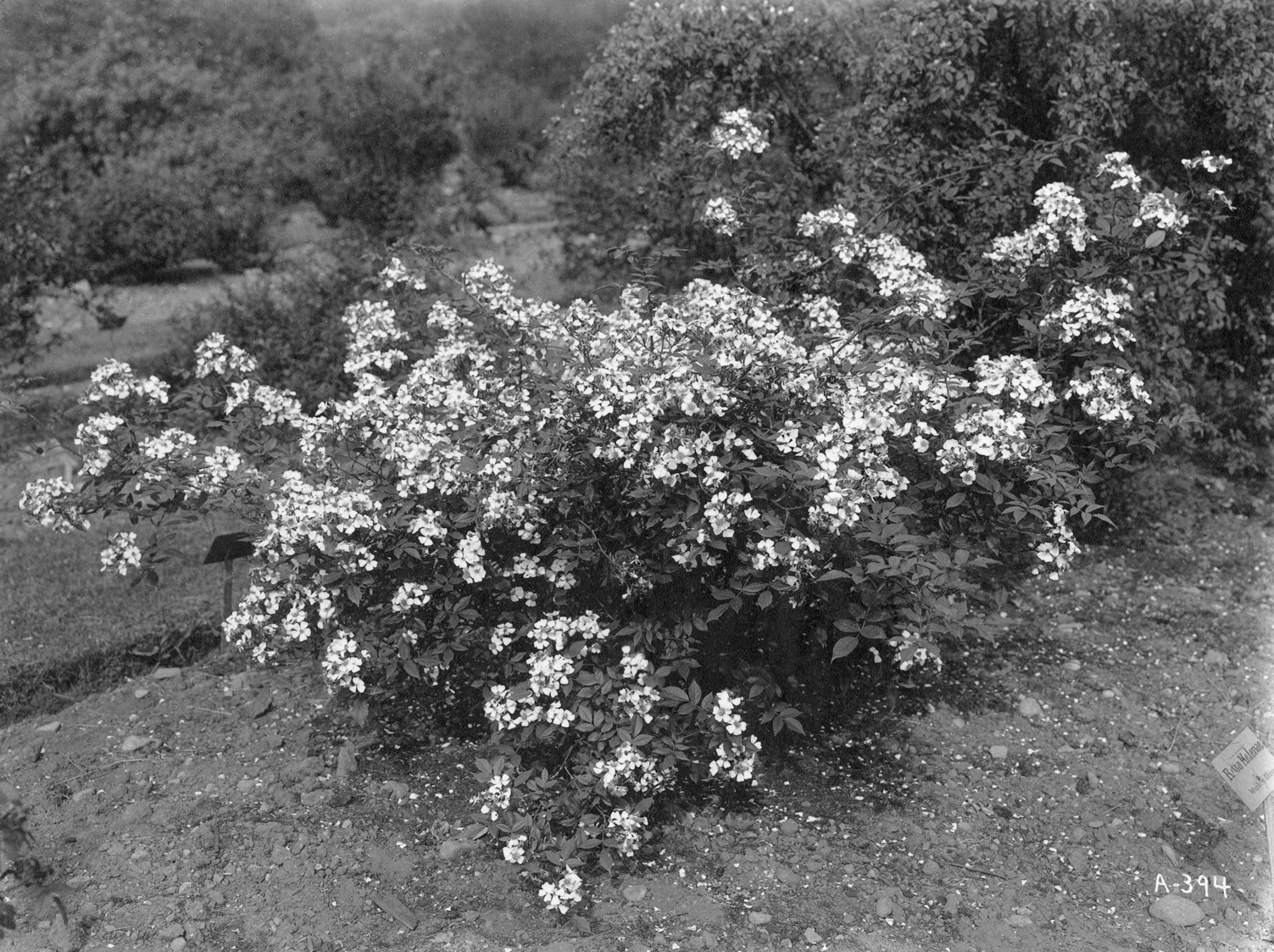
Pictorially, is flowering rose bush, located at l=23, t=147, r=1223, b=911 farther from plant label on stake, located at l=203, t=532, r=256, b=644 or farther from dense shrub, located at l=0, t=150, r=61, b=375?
dense shrub, located at l=0, t=150, r=61, b=375

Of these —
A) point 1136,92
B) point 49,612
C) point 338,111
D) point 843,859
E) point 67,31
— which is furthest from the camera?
point 67,31

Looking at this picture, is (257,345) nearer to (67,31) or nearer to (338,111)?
(338,111)

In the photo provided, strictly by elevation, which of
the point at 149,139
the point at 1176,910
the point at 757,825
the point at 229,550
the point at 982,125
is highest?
the point at 982,125

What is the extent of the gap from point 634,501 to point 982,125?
2.29m

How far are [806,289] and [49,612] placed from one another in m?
2.71

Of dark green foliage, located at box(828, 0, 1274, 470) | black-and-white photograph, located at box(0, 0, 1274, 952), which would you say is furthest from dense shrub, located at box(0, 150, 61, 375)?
dark green foliage, located at box(828, 0, 1274, 470)

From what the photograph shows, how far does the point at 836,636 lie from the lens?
11.0 feet

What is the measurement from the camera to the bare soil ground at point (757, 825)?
2.89 meters

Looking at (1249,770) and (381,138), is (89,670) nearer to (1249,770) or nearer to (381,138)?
(1249,770)

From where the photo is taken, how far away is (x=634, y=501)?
303cm

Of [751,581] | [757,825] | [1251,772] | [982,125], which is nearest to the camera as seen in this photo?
[1251,772]

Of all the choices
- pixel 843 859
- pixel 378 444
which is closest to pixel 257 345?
pixel 378 444

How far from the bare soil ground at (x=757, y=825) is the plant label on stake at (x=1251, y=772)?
1.43ft

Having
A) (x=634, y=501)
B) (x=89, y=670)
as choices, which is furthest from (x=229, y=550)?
(x=634, y=501)
